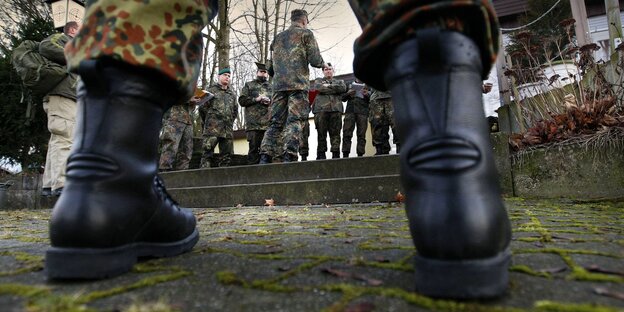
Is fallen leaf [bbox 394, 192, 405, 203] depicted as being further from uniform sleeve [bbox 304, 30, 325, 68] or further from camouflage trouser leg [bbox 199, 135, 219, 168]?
camouflage trouser leg [bbox 199, 135, 219, 168]

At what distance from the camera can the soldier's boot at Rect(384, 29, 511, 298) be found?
69 cm

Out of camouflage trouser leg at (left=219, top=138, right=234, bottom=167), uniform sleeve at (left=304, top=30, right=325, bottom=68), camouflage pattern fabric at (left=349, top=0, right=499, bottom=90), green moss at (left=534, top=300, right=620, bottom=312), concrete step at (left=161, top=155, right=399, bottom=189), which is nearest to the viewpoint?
green moss at (left=534, top=300, right=620, bottom=312)

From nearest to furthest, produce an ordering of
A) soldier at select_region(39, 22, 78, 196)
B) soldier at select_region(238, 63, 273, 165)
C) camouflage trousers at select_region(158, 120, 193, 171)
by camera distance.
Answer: soldier at select_region(39, 22, 78, 196) < camouflage trousers at select_region(158, 120, 193, 171) < soldier at select_region(238, 63, 273, 165)

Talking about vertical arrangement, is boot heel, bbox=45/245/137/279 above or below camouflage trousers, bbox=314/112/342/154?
below

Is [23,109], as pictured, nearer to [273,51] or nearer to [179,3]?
[273,51]

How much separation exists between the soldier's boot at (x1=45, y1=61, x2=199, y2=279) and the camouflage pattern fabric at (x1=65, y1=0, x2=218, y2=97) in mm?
37

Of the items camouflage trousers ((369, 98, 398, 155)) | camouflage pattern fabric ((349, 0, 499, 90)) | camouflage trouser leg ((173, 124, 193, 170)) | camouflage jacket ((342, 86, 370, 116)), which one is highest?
camouflage jacket ((342, 86, 370, 116))

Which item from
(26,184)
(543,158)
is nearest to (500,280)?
(543,158)

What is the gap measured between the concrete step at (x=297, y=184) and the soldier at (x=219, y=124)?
6.27 feet

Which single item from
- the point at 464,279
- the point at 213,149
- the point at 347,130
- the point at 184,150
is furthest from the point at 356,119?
the point at 464,279

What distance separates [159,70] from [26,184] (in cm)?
729

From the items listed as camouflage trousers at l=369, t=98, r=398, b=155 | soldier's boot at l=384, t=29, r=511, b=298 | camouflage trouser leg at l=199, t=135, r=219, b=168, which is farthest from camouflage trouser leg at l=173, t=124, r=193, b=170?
soldier's boot at l=384, t=29, r=511, b=298

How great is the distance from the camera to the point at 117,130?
3.02 feet

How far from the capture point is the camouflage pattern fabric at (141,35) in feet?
3.02
